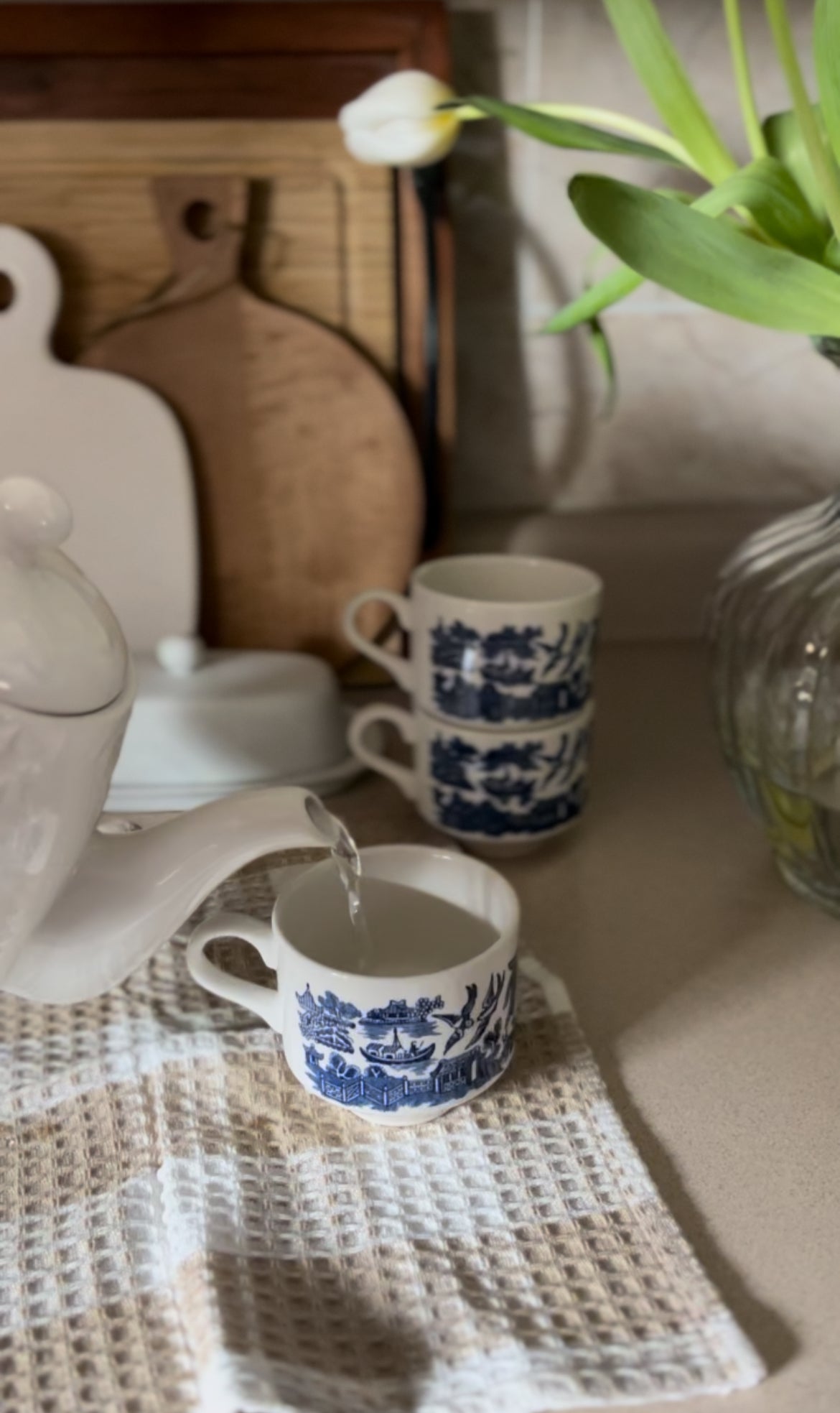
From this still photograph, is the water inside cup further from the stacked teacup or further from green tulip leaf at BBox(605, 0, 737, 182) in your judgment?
green tulip leaf at BBox(605, 0, 737, 182)

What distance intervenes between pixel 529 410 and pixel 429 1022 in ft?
1.89

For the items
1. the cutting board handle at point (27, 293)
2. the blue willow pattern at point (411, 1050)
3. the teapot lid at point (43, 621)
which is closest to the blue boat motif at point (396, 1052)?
the blue willow pattern at point (411, 1050)

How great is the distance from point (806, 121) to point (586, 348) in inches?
17.1

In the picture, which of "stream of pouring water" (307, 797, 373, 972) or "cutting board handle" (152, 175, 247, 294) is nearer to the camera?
"stream of pouring water" (307, 797, 373, 972)

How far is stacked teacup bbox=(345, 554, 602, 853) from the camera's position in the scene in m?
0.69

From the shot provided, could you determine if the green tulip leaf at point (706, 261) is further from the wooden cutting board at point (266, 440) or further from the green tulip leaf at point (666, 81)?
the wooden cutting board at point (266, 440)

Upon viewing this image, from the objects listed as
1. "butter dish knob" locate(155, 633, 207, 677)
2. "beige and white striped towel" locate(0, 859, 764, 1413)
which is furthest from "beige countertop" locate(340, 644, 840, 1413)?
"butter dish knob" locate(155, 633, 207, 677)

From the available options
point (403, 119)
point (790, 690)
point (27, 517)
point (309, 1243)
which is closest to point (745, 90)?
point (403, 119)

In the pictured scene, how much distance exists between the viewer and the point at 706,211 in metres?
0.53

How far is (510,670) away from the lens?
27.4 inches

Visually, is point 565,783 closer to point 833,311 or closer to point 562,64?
point 833,311

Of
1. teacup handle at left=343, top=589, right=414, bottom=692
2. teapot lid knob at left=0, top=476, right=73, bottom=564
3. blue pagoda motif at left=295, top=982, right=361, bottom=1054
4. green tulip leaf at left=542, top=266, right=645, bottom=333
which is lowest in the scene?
blue pagoda motif at left=295, top=982, right=361, bottom=1054

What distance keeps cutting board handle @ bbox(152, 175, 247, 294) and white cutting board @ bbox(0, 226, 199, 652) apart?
0.25 ft

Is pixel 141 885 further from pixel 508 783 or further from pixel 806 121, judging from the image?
pixel 806 121
